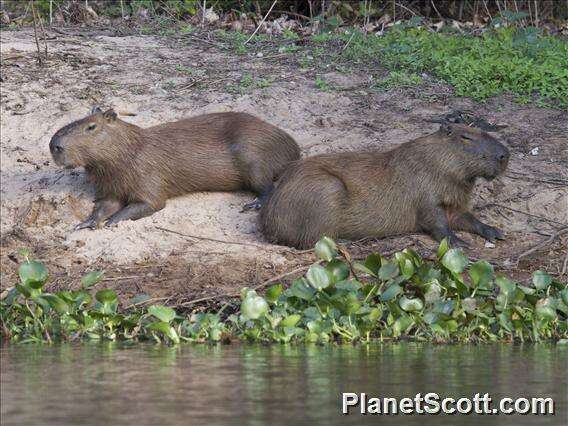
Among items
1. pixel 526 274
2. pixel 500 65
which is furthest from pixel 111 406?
pixel 500 65

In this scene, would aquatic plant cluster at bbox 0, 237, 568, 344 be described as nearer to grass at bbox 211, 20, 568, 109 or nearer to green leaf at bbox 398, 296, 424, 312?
green leaf at bbox 398, 296, 424, 312

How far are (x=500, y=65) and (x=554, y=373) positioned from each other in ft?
18.2

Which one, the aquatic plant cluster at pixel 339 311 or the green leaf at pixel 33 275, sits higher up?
the green leaf at pixel 33 275

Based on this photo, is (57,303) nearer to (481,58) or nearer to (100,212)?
(100,212)

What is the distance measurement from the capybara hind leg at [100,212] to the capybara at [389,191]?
1.10 metres

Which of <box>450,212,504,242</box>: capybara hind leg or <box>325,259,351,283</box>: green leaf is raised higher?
<box>325,259,351,283</box>: green leaf

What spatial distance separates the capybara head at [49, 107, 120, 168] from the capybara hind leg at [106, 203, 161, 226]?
42cm

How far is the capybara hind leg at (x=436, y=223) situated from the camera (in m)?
9.15

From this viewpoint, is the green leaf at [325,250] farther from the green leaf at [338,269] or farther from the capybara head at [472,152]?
the capybara head at [472,152]

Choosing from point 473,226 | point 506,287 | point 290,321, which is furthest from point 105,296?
point 473,226

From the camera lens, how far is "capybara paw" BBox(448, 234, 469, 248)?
357 inches

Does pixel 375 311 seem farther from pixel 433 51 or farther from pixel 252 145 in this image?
pixel 433 51

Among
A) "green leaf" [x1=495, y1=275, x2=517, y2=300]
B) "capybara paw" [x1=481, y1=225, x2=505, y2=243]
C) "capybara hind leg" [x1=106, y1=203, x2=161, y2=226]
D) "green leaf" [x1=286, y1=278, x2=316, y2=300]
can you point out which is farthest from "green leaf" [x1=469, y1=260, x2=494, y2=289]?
"capybara hind leg" [x1=106, y1=203, x2=161, y2=226]

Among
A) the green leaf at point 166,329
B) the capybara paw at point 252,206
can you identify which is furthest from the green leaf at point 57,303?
the capybara paw at point 252,206
